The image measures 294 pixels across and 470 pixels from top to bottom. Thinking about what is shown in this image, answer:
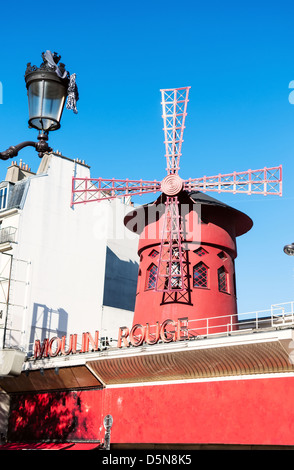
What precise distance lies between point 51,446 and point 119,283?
414 inches

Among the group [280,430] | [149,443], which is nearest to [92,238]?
[149,443]

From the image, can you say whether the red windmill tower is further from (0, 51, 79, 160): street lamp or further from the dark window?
(0, 51, 79, 160): street lamp

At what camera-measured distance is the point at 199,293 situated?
21422 mm

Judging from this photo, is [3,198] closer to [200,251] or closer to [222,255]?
[200,251]

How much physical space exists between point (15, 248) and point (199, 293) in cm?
894

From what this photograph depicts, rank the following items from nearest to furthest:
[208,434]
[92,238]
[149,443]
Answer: [208,434]
[149,443]
[92,238]

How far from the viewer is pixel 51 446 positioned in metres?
22.2

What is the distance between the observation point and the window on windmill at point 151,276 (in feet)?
73.8

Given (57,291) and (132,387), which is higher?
(57,291)

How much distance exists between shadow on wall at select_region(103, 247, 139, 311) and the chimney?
5756 millimetres

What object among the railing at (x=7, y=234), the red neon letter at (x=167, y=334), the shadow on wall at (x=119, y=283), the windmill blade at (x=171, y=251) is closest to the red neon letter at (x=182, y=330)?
the red neon letter at (x=167, y=334)

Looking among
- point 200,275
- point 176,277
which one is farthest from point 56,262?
point 200,275

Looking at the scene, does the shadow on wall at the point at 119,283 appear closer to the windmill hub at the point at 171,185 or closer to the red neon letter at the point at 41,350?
the red neon letter at the point at 41,350
